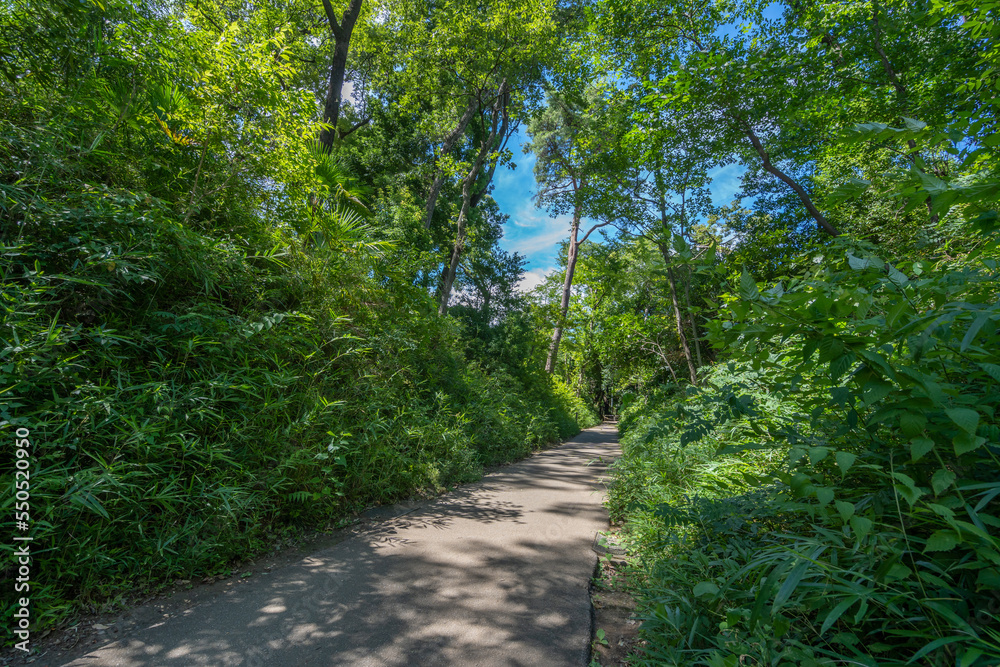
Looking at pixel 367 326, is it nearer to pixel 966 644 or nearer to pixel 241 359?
pixel 241 359

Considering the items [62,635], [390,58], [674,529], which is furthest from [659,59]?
[62,635]

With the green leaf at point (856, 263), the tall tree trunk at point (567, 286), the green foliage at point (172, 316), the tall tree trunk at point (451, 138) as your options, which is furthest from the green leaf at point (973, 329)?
the tall tree trunk at point (567, 286)

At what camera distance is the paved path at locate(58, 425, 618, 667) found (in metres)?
2.03

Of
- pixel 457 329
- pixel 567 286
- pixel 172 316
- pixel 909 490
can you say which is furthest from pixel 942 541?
pixel 567 286

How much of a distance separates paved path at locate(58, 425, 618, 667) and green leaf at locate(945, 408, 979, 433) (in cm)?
188

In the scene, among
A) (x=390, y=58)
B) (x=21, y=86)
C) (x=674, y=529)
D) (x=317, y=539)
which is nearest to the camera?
(x=674, y=529)

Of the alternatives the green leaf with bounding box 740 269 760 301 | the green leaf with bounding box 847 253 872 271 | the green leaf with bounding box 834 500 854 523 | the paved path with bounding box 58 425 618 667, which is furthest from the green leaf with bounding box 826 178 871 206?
the paved path with bounding box 58 425 618 667

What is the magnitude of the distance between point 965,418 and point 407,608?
272 cm

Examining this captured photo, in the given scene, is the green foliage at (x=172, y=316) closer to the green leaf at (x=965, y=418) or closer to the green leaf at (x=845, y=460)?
the green leaf at (x=845, y=460)

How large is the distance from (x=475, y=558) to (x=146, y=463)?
2383 mm

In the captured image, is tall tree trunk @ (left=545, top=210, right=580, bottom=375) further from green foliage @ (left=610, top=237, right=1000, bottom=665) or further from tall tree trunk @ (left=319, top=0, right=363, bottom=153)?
green foliage @ (left=610, top=237, right=1000, bottom=665)

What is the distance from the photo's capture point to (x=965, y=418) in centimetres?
105

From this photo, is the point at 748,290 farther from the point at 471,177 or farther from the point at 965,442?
the point at 471,177

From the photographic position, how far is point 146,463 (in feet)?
8.41
